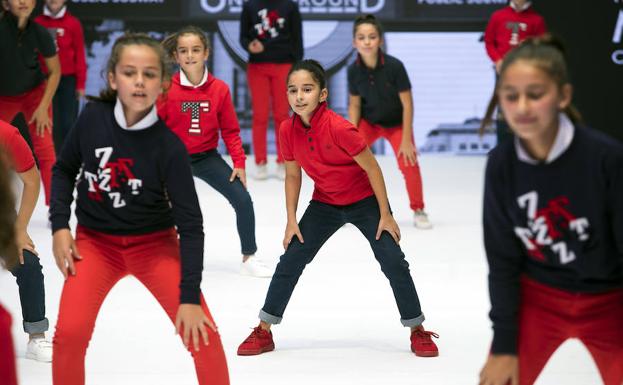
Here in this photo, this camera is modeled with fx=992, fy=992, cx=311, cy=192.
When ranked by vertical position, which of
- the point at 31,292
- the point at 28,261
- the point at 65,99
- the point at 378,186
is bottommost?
the point at 31,292

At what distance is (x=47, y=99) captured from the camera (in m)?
6.01

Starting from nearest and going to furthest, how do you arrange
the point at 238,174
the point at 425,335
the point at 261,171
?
the point at 425,335
the point at 238,174
the point at 261,171

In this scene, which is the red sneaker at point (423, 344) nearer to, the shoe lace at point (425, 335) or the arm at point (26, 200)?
the shoe lace at point (425, 335)

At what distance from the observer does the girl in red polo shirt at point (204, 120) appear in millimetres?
5074

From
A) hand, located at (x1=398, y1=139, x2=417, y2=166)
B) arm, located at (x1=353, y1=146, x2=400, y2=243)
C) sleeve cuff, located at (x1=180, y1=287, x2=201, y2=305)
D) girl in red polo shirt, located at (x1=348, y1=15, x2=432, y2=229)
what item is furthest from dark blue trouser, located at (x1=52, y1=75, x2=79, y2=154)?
sleeve cuff, located at (x1=180, y1=287, x2=201, y2=305)

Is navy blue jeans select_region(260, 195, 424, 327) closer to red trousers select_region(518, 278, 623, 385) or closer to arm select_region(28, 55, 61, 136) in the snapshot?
red trousers select_region(518, 278, 623, 385)

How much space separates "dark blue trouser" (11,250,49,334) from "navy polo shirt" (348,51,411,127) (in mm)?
2862

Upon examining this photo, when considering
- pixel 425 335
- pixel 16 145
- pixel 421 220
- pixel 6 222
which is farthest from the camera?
pixel 421 220

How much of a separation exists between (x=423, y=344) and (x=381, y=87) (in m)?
2.50

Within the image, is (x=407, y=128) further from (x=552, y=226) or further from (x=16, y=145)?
(x=552, y=226)

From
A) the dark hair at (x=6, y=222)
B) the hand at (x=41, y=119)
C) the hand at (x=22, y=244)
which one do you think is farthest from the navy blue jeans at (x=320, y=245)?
the hand at (x=41, y=119)

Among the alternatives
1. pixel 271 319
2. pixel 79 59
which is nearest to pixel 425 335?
pixel 271 319

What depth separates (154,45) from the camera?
9.53 ft

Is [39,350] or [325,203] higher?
[325,203]
